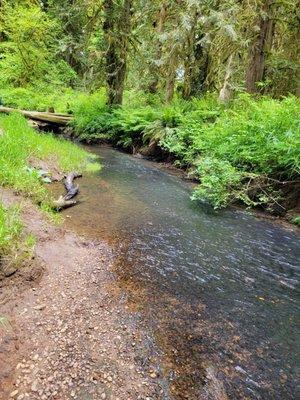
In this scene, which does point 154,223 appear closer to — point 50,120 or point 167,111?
point 167,111

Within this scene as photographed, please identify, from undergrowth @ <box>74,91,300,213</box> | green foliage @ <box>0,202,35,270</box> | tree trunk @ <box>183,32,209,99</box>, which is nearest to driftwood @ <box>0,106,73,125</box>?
undergrowth @ <box>74,91,300,213</box>

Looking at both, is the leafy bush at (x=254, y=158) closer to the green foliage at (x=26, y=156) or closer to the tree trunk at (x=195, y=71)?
the green foliage at (x=26, y=156)

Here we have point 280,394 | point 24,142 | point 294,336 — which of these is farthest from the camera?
point 24,142

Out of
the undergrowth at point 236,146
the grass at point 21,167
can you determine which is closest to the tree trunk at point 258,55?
the undergrowth at point 236,146

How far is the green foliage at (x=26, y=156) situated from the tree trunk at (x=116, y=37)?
636 centimetres

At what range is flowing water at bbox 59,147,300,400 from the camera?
2818mm

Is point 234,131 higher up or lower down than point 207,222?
higher up

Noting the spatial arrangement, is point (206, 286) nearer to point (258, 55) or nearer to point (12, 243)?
point (12, 243)

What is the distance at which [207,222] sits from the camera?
247 inches

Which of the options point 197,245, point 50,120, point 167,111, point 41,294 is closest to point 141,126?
point 167,111

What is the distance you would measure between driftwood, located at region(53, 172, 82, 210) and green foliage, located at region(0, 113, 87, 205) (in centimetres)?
26

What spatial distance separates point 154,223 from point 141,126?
24.9 feet

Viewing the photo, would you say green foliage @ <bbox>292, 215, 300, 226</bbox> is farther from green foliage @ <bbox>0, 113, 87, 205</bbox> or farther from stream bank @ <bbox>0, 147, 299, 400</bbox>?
green foliage @ <bbox>0, 113, 87, 205</bbox>

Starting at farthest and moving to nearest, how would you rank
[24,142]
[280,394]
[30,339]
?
[24,142] → [30,339] → [280,394]
